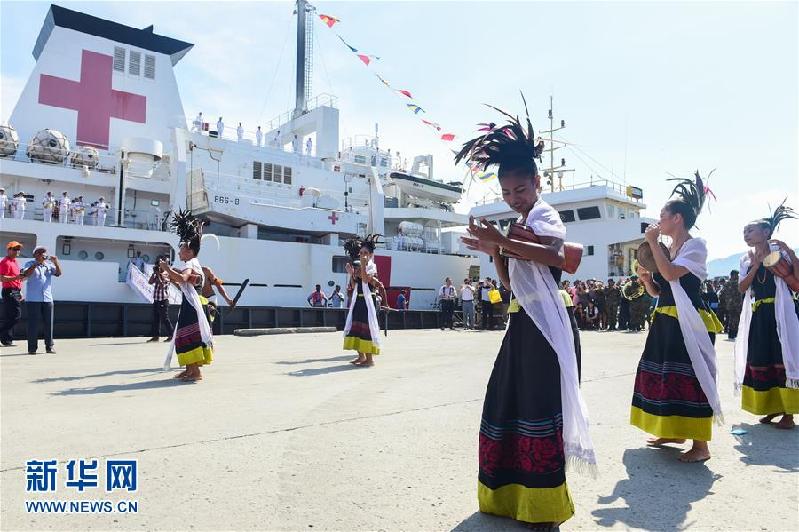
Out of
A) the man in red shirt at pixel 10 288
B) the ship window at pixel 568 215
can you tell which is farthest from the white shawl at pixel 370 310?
the ship window at pixel 568 215

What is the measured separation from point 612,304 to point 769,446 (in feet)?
49.8

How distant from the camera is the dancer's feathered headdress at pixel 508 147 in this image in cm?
252

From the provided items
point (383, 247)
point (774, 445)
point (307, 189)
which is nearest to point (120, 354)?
point (774, 445)

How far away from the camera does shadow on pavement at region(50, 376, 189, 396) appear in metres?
5.30

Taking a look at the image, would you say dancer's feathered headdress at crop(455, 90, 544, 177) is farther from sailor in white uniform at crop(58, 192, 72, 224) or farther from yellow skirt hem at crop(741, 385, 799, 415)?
sailor in white uniform at crop(58, 192, 72, 224)

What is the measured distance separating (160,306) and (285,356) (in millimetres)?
4423

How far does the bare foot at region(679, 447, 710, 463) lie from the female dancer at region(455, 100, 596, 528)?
52.1 inches

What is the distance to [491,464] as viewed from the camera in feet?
7.81

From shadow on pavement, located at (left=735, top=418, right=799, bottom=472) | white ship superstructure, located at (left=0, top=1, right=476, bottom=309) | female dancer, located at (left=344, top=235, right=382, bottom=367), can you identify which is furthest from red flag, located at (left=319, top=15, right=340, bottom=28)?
shadow on pavement, located at (left=735, top=418, right=799, bottom=472)

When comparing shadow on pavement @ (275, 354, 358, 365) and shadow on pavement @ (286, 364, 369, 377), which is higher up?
shadow on pavement @ (286, 364, 369, 377)

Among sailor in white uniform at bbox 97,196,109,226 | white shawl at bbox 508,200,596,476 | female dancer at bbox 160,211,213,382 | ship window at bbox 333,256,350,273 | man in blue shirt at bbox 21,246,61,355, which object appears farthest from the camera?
ship window at bbox 333,256,350,273

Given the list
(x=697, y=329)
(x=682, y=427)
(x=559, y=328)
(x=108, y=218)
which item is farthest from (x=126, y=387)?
(x=108, y=218)

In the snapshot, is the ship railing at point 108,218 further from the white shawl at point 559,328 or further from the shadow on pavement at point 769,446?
the shadow on pavement at point 769,446

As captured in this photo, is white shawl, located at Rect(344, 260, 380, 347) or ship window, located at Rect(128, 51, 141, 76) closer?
white shawl, located at Rect(344, 260, 380, 347)
